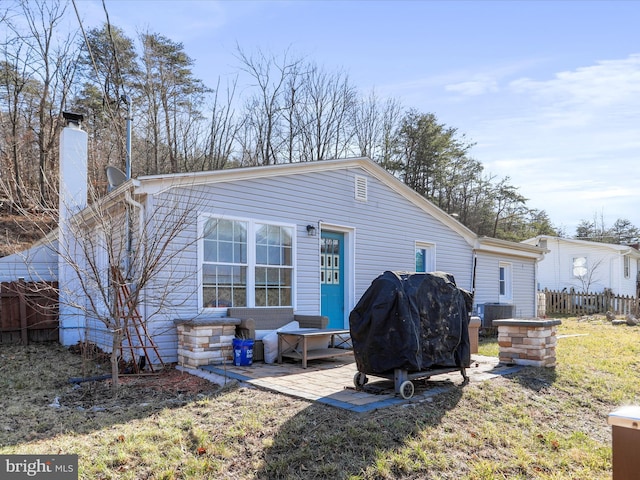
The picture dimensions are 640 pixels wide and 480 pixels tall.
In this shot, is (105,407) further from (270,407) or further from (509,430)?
(509,430)

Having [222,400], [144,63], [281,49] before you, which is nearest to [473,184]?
[281,49]

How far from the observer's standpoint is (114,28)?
55.5ft

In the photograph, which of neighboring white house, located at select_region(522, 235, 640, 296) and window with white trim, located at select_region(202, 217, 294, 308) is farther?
neighboring white house, located at select_region(522, 235, 640, 296)

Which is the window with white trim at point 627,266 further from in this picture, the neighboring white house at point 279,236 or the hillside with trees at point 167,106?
the neighboring white house at point 279,236

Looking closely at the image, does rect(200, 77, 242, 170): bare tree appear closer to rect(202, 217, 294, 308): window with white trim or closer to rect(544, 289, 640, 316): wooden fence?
rect(202, 217, 294, 308): window with white trim

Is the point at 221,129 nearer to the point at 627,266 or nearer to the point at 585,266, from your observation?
the point at 585,266

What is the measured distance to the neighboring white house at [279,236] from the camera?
6.86 m

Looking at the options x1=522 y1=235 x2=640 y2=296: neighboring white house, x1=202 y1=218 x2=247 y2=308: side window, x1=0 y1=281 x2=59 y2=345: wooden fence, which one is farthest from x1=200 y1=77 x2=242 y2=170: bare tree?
x1=522 y1=235 x2=640 y2=296: neighboring white house

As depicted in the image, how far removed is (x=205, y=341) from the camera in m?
6.47

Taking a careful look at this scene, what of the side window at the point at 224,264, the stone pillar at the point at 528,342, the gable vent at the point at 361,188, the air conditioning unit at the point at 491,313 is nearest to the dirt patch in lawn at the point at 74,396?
the side window at the point at 224,264

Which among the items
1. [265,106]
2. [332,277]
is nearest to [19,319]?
[332,277]

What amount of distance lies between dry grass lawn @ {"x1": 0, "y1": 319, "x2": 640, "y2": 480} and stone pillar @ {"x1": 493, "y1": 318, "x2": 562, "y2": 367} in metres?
0.67

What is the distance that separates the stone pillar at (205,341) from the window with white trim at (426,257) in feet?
20.0

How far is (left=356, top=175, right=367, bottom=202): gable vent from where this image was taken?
32.1 ft
